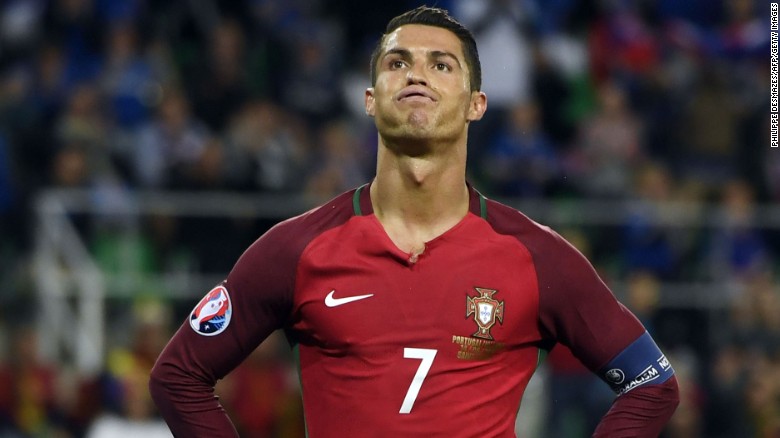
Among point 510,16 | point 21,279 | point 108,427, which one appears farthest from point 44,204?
point 510,16

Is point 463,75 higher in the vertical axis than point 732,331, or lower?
higher

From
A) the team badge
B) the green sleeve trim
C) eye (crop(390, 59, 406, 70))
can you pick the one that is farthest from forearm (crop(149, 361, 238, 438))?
eye (crop(390, 59, 406, 70))

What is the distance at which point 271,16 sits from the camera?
47.3 ft

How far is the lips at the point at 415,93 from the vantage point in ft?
14.7

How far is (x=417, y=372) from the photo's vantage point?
14.3ft

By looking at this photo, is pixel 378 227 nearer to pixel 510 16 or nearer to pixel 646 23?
pixel 510 16

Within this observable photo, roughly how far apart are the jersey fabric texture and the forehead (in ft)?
1.95

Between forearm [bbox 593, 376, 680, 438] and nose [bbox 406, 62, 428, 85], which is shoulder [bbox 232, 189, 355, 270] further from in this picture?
forearm [bbox 593, 376, 680, 438]

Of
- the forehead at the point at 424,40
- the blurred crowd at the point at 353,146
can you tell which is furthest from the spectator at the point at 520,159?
the forehead at the point at 424,40

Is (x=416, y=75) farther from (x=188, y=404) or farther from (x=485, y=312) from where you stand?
(x=188, y=404)

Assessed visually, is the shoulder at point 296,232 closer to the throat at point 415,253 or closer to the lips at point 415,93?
the throat at point 415,253

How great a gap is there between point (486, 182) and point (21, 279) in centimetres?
385

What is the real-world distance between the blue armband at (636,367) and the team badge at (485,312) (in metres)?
0.38

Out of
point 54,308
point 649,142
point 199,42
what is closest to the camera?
point 54,308
